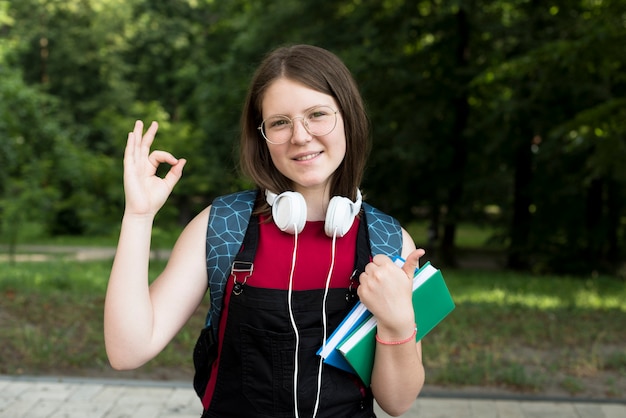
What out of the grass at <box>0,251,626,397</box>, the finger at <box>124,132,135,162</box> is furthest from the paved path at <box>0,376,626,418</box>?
the finger at <box>124,132,135,162</box>

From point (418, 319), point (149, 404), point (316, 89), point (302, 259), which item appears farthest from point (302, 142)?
point (149, 404)

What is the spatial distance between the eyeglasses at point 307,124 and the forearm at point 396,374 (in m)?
0.51

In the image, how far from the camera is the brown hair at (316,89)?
1.81 m

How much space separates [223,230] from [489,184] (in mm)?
16423

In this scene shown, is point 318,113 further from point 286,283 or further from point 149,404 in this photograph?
point 149,404

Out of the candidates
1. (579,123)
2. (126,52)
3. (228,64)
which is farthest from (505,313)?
(126,52)

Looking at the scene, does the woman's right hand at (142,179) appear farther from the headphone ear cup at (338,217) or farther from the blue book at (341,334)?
the blue book at (341,334)

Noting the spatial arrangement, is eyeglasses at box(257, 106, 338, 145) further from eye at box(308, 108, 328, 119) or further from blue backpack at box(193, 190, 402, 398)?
blue backpack at box(193, 190, 402, 398)

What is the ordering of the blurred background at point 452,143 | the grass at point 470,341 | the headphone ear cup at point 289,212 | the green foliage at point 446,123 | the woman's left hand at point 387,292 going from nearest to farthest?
the woman's left hand at point 387,292
the headphone ear cup at point 289,212
the grass at point 470,341
the blurred background at point 452,143
the green foliage at point 446,123

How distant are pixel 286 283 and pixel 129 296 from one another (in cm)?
35

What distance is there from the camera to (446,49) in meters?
17.0

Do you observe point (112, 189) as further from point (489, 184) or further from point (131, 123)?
point (489, 184)

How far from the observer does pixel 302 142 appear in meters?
1.78

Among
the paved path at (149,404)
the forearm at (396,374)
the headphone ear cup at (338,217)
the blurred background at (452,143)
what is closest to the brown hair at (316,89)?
the headphone ear cup at (338,217)
